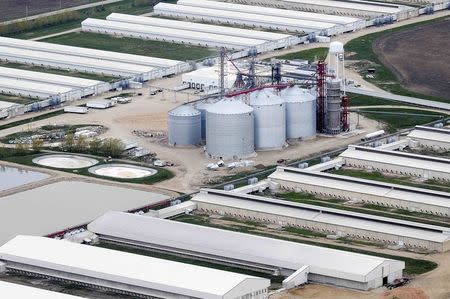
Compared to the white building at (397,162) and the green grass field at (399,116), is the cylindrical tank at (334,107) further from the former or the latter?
the white building at (397,162)

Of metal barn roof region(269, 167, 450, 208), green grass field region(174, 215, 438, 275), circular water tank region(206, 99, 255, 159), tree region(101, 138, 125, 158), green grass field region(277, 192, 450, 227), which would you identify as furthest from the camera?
tree region(101, 138, 125, 158)

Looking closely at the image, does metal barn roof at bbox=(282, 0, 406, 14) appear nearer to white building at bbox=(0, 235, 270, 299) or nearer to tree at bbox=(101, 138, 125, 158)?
tree at bbox=(101, 138, 125, 158)

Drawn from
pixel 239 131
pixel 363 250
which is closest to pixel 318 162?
pixel 239 131

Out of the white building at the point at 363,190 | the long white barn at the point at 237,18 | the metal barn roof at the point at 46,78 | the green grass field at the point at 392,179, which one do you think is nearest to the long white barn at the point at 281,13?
the long white barn at the point at 237,18

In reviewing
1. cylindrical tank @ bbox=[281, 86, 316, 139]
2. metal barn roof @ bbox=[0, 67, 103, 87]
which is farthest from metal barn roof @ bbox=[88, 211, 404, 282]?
metal barn roof @ bbox=[0, 67, 103, 87]

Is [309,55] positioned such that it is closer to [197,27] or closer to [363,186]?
[197,27]

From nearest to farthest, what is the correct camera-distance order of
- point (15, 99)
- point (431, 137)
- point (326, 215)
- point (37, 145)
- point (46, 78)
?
point (326, 215) → point (431, 137) → point (37, 145) → point (15, 99) → point (46, 78)

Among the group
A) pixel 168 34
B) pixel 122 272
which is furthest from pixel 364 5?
pixel 122 272
